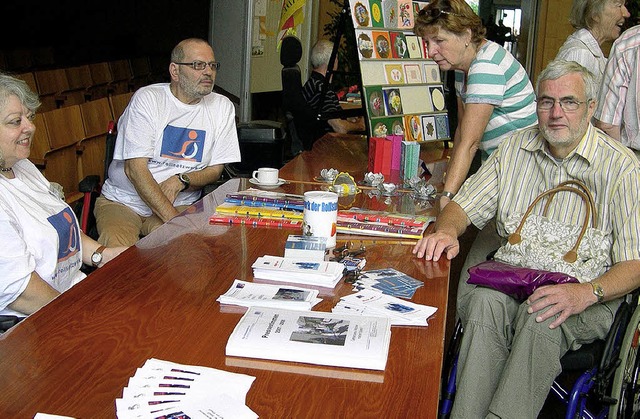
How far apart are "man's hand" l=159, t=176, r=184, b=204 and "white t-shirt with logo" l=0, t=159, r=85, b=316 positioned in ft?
3.20

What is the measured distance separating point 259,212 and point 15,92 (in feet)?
2.88

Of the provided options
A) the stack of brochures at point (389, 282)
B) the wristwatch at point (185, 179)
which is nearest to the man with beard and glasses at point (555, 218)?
the stack of brochures at point (389, 282)

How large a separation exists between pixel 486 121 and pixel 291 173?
0.93m

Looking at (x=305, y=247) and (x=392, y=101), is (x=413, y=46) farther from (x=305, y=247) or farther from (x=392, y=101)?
(x=305, y=247)

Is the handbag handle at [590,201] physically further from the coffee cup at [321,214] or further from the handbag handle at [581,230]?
the coffee cup at [321,214]

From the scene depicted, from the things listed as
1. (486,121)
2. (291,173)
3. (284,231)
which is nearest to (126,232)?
(291,173)

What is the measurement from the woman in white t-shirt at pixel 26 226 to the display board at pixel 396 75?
204 centimetres

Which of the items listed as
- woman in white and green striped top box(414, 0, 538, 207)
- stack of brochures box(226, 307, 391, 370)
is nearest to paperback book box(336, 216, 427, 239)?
woman in white and green striped top box(414, 0, 538, 207)

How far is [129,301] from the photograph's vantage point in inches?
78.5

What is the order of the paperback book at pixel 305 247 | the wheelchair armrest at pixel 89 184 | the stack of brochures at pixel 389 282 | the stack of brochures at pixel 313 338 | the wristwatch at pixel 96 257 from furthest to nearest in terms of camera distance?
the wheelchair armrest at pixel 89 184 → the wristwatch at pixel 96 257 → the paperback book at pixel 305 247 → the stack of brochures at pixel 389 282 → the stack of brochures at pixel 313 338

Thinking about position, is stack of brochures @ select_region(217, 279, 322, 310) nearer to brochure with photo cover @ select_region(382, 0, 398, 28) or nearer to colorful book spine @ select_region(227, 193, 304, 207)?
colorful book spine @ select_region(227, 193, 304, 207)

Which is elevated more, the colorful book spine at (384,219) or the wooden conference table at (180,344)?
the colorful book spine at (384,219)

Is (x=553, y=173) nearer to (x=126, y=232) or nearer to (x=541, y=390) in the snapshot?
(x=541, y=390)

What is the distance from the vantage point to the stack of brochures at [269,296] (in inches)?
76.4
